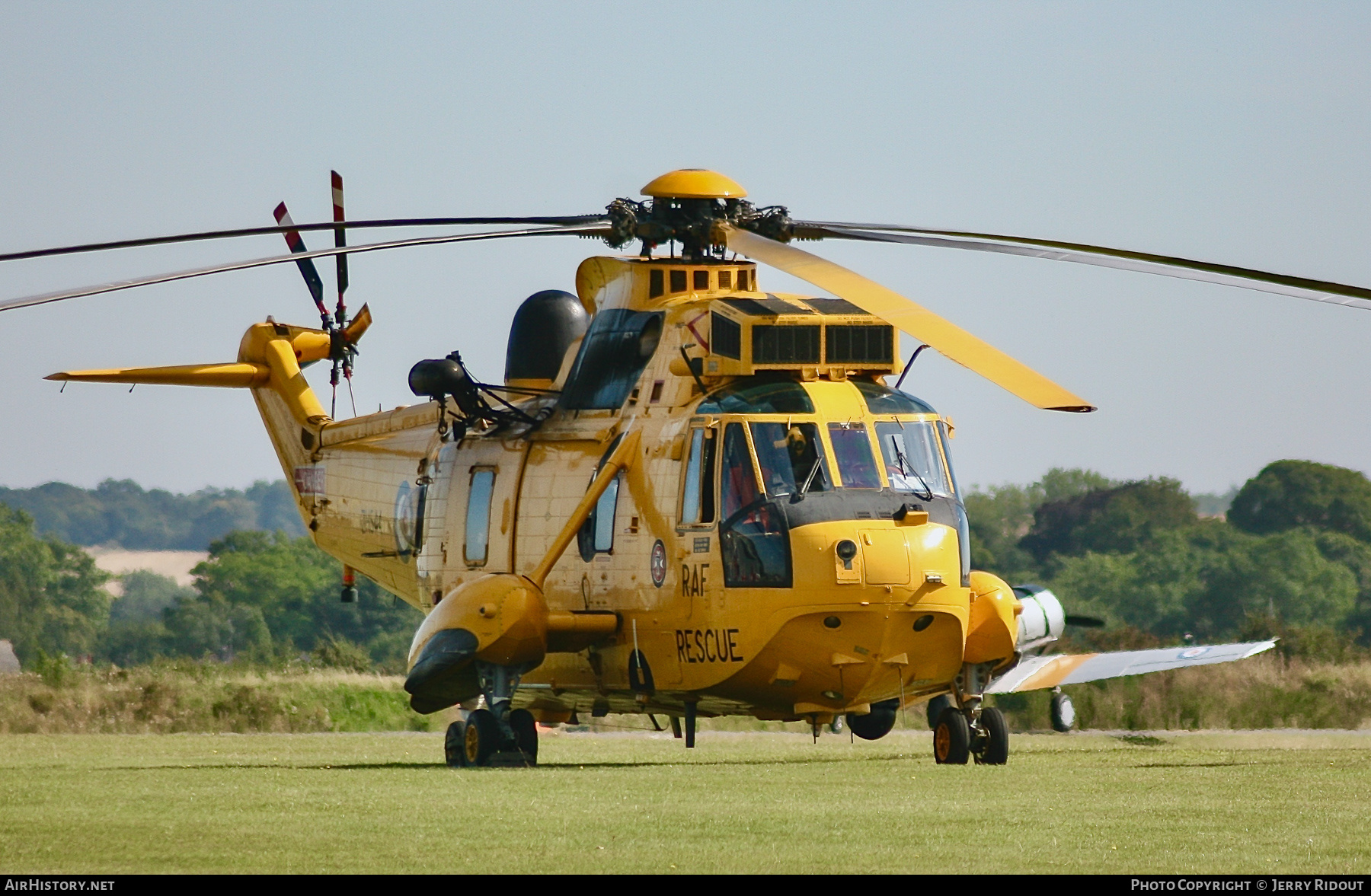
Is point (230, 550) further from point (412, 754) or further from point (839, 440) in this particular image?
point (839, 440)

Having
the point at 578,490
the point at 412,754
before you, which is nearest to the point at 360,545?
the point at 412,754

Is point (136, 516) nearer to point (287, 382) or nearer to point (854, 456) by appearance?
point (287, 382)

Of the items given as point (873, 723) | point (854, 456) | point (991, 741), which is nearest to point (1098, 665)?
point (873, 723)

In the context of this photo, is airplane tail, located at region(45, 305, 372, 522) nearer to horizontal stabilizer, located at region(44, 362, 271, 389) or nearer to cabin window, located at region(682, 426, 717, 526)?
horizontal stabilizer, located at region(44, 362, 271, 389)

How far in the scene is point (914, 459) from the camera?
2188 centimetres

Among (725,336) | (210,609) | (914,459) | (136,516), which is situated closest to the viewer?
(914,459)

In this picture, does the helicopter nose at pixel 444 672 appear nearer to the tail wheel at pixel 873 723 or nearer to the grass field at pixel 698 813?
the grass field at pixel 698 813

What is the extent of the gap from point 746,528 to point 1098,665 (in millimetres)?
6883

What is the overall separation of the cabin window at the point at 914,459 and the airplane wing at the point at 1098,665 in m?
4.50

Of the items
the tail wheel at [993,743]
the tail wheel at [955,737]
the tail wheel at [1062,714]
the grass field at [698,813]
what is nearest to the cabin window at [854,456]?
the grass field at [698,813]

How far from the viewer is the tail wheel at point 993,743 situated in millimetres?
23031

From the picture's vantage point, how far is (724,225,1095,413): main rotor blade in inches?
Result: 706

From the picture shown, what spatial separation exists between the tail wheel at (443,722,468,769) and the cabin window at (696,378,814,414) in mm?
4203

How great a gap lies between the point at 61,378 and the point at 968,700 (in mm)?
11419
